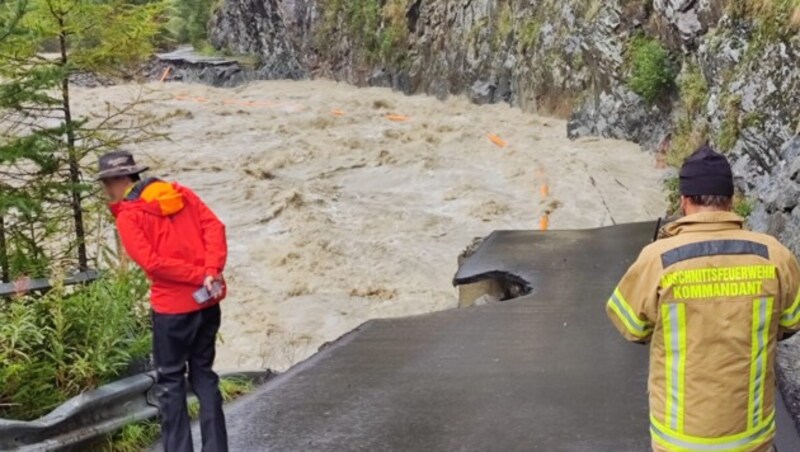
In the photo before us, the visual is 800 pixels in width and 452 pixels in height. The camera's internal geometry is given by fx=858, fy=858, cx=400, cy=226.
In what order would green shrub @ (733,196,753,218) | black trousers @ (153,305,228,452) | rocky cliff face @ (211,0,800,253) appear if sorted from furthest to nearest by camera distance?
rocky cliff face @ (211,0,800,253), green shrub @ (733,196,753,218), black trousers @ (153,305,228,452)

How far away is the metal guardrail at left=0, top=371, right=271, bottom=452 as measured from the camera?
479 centimetres

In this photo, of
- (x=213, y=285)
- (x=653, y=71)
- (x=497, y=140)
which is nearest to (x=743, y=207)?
(x=213, y=285)

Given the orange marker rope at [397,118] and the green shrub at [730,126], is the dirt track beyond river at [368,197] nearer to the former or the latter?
the orange marker rope at [397,118]

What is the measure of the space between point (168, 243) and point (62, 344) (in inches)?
63.4

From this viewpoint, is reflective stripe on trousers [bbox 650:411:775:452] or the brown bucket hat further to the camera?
the brown bucket hat

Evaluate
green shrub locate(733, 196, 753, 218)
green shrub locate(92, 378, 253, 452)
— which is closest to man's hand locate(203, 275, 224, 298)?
green shrub locate(92, 378, 253, 452)

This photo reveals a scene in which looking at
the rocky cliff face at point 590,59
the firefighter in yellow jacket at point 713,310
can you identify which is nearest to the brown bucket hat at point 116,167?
the firefighter in yellow jacket at point 713,310

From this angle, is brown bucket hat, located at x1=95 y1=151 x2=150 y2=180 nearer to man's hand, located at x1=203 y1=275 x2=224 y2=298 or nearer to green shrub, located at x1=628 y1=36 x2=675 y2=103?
man's hand, located at x1=203 y1=275 x2=224 y2=298

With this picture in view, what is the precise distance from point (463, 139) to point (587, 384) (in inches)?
705

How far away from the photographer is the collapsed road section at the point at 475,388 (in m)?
5.33

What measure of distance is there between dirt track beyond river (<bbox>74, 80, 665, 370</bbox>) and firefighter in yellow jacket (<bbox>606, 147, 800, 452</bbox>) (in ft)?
23.6

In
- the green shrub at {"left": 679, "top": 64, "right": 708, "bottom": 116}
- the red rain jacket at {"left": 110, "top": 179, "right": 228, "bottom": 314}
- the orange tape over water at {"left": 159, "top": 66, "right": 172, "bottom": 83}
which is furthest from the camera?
the orange tape over water at {"left": 159, "top": 66, "right": 172, "bottom": 83}

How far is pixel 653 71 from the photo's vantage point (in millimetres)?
17906

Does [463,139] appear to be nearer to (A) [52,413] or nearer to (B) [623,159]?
(B) [623,159]
